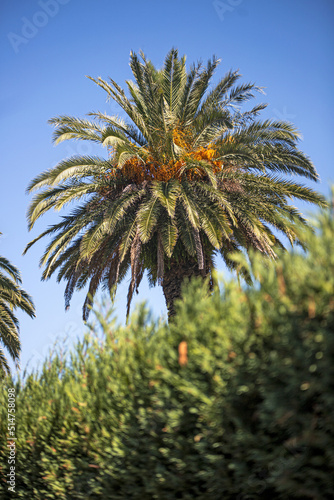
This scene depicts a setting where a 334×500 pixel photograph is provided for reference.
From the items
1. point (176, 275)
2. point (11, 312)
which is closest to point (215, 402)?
point (176, 275)

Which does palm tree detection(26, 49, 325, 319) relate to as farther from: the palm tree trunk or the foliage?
the foliage

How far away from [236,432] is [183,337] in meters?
1.09

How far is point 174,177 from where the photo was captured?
13000 millimetres

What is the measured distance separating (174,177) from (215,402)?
942 centimetres

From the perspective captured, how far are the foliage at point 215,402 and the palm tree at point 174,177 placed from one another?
647cm

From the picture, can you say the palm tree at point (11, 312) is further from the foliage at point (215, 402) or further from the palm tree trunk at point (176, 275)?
the foliage at point (215, 402)

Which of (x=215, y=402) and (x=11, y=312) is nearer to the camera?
(x=215, y=402)

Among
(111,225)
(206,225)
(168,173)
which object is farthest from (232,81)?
(111,225)

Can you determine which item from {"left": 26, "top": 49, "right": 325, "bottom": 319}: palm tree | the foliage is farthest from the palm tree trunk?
the foliage

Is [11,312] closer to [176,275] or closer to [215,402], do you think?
[176,275]

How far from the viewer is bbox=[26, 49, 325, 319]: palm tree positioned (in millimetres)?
12172

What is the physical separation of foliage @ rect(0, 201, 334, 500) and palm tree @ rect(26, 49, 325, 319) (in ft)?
21.2

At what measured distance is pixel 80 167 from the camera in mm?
12812

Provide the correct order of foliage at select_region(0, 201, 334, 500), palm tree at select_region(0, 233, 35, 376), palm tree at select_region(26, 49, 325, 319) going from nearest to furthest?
foliage at select_region(0, 201, 334, 500) → palm tree at select_region(26, 49, 325, 319) → palm tree at select_region(0, 233, 35, 376)
